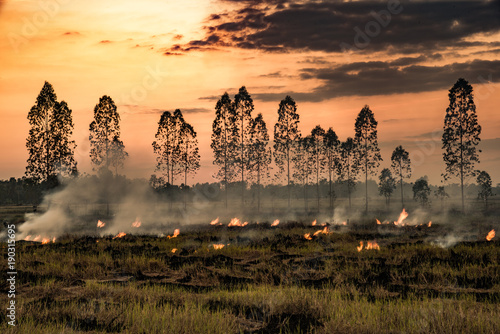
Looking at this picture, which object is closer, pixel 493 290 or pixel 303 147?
pixel 493 290

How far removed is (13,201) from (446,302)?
180710 mm

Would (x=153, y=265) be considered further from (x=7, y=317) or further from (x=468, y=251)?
(x=468, y=251)

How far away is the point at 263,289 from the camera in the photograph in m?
11.5

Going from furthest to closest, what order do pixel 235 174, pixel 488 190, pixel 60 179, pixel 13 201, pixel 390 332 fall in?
1. pixel 13 201
2. pixel 488 190
3. pixel 235 174
4. pixel 60 179
5. pixel 390 332

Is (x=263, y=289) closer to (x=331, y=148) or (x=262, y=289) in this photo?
(x=262, y=289)

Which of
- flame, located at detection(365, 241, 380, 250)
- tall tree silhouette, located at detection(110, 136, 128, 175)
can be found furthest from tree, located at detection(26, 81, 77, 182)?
flame, located at detection(365, 241, 380, 250)

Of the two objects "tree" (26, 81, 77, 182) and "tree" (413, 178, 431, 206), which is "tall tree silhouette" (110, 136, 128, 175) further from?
"tree" (413, 178, 431, 206)

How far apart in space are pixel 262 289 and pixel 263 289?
316mm

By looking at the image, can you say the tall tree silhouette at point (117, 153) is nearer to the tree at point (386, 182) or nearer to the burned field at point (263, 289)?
the burned field at point (263, 289)

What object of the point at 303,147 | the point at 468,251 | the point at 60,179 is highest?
the point at 303,147

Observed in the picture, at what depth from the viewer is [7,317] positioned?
855 centimetres

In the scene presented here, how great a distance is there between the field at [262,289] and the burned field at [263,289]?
Result: 4 centimetres

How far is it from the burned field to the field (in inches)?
1.4

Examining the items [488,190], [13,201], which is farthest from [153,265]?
[13,201]
